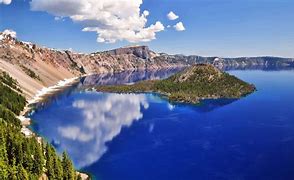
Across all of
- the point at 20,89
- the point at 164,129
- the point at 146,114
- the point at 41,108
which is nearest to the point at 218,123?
the point at 164,129

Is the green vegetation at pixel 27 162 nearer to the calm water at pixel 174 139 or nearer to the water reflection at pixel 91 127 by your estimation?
the calm water at pixel 174 139

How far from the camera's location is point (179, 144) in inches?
4611

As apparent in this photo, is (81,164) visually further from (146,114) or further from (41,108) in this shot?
(41,108)

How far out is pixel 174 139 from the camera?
4843 inches

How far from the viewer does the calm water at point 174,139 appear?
306ft

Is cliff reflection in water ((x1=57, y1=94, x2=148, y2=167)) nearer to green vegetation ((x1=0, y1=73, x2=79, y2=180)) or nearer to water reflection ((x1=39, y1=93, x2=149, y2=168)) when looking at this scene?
water reflection ((x1=39, y1=93, x2=149, y2=168))

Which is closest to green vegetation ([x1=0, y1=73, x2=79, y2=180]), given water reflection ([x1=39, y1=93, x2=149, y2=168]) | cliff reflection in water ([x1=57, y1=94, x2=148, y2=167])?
water reflection ([x1=39, y1=93, x2=149, y2=168])

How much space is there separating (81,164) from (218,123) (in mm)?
70569

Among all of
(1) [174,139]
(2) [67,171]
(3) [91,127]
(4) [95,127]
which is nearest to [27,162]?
(2) [67,171]

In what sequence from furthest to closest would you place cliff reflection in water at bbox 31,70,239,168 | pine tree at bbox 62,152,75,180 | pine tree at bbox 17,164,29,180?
cliff reflection in water at bbox 31,70,239,168, pine tree at bbox 62,152,75,180, pine tree at bbox 17,164,29,180

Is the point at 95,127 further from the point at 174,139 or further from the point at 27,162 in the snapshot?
the point at 27,162

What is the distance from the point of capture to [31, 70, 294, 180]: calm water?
93.1m

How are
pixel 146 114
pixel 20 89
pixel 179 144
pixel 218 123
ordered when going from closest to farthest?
1. pixel 179 144
2. pixel 218 123
3. pixel 146 114
4. pixel 20 89

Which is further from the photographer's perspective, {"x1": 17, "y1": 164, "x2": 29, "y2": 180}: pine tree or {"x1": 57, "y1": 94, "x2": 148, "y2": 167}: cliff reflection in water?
{"x1": 57, "y1": 94, "x2": 148, "y2": 167}: cliff reflection in water
